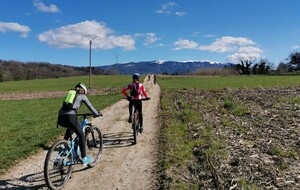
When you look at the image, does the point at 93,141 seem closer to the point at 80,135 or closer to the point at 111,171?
the point at 111,171

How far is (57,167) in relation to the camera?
23.6 feet

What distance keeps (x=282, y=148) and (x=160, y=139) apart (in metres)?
4.45

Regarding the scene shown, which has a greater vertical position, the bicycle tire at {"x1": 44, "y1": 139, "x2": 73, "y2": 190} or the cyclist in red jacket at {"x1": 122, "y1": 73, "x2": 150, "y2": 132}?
the cyclist in red jacket at {"x1": 122, "y1": 73, "x2": 150, "y2": 132}

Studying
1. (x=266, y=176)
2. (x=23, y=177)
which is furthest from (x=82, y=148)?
(x=266, y=176)

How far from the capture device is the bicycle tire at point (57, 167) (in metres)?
6.84

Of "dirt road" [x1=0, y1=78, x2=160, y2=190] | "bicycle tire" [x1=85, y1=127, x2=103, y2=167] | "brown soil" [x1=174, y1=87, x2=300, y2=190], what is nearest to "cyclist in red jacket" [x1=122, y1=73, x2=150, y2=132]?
"dirt road" [x1=0, y1=78, x2=160, y2=190]

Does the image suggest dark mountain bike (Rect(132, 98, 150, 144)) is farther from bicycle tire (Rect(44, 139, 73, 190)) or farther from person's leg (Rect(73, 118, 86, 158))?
bicycle tire (Rect(44, 139, 73, 190))

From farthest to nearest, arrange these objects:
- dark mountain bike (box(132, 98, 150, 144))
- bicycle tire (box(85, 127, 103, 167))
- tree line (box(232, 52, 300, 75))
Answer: tree line (box(232, 52, 300, 75)) → dark mountain bike (box(132, 98, 150, 144)) → bicycle tire (box(85, 127, 103, 167))

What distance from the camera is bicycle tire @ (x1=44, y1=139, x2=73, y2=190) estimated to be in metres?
6.84

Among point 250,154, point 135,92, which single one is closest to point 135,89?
point 135,92

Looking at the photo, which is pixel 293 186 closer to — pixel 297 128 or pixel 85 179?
pixel 85 179

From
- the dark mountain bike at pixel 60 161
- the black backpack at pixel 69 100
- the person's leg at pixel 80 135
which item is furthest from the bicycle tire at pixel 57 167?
the black backpack at pixel 69 100

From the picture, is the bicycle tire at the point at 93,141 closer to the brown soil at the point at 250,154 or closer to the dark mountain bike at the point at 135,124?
the dark mountain bike at the point at 135,124

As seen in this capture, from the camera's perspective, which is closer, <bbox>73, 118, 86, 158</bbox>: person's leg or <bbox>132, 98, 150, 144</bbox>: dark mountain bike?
<bbox>73, 118, 86, 158</bbox>: person's leg
